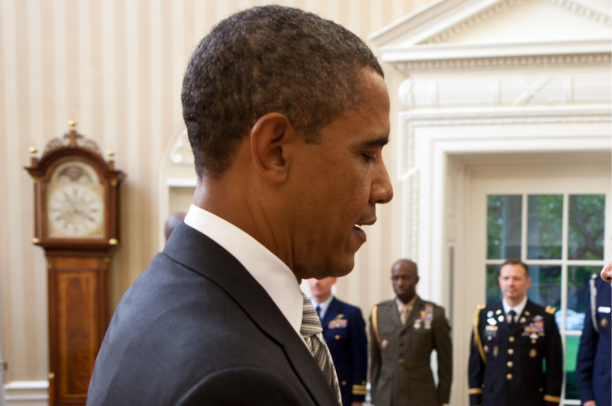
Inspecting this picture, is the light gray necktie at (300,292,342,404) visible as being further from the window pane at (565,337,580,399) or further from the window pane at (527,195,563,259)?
the window pane at (565,337,580,399)

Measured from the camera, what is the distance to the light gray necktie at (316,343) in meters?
0.72

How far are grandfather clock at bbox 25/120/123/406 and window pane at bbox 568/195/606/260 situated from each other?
11.4ft

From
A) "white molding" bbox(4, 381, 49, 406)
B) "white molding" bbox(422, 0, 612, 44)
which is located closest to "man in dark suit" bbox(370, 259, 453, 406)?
"white molding" bbox(422, 0, 612, 44)

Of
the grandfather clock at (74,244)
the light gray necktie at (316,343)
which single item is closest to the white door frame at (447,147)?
the grandfather clock at (74,244)

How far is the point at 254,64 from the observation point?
0.63m

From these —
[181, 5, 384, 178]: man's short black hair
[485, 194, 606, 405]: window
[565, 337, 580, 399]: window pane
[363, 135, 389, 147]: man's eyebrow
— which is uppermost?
[181, 5, 384, 178]: man's short black hair

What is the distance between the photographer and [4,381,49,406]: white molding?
4578 mm

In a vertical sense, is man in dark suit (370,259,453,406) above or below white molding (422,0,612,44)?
below

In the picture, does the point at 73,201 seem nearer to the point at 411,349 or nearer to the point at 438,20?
the point at 411,349

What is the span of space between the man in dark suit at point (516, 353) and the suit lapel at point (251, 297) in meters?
3.57

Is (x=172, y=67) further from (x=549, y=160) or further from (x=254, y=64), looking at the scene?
(x=254, y=64)

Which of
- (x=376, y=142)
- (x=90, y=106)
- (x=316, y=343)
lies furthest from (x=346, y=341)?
(x=376, y=142)

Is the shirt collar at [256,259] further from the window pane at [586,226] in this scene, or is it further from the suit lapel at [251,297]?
the window pane at [586,226]

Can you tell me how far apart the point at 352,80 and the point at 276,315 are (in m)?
0.28
